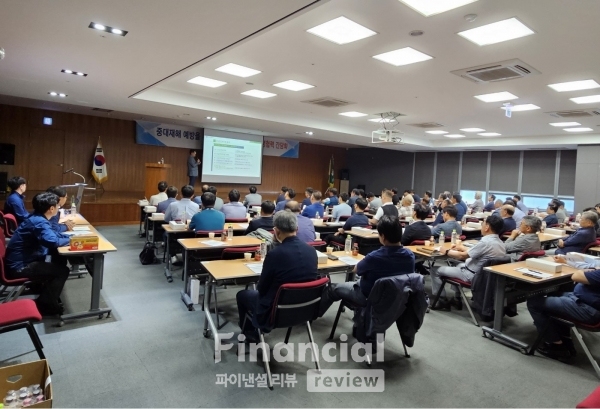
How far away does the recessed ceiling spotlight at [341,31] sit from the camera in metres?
3.67

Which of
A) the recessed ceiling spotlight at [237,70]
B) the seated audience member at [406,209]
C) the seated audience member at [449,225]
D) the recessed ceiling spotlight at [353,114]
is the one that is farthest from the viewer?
the recessed ceiling spotlight at [353,114]

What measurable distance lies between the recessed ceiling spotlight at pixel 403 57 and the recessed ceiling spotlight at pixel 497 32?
649 millimetres

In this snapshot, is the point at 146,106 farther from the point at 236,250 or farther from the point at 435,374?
the point at 435,374

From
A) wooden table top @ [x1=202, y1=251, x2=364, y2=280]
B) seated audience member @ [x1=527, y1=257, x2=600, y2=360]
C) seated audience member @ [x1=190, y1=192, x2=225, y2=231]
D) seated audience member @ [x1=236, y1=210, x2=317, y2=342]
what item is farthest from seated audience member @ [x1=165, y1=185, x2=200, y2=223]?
A: seated audience member @ [x1=527, y1=257, x2=600, y2=360]

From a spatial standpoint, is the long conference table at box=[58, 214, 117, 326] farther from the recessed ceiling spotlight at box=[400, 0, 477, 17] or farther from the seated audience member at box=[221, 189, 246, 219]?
the recessed ceiling spotlight at box=[400, 0, 477, 17]

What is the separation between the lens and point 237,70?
563 centimetres

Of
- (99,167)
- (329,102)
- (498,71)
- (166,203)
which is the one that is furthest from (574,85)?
(99,167)

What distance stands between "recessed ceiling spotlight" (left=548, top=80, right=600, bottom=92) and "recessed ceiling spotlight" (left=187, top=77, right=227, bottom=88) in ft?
17.8

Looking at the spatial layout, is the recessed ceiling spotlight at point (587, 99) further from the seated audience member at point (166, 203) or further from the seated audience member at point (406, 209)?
the seated audience member at point (166, 203)

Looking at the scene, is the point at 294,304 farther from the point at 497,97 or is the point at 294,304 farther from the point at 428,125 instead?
the point at 428,125

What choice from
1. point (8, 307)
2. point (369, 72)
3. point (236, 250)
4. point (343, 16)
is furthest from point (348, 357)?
point (369, 72)

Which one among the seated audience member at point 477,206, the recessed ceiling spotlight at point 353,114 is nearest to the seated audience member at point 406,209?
the recessed ceiling spotlight at point 353,114

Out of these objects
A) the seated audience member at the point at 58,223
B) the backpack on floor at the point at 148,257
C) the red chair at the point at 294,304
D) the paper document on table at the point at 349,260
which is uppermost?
the seated audience member at the point at 58,223

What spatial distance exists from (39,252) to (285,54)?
3652mm
